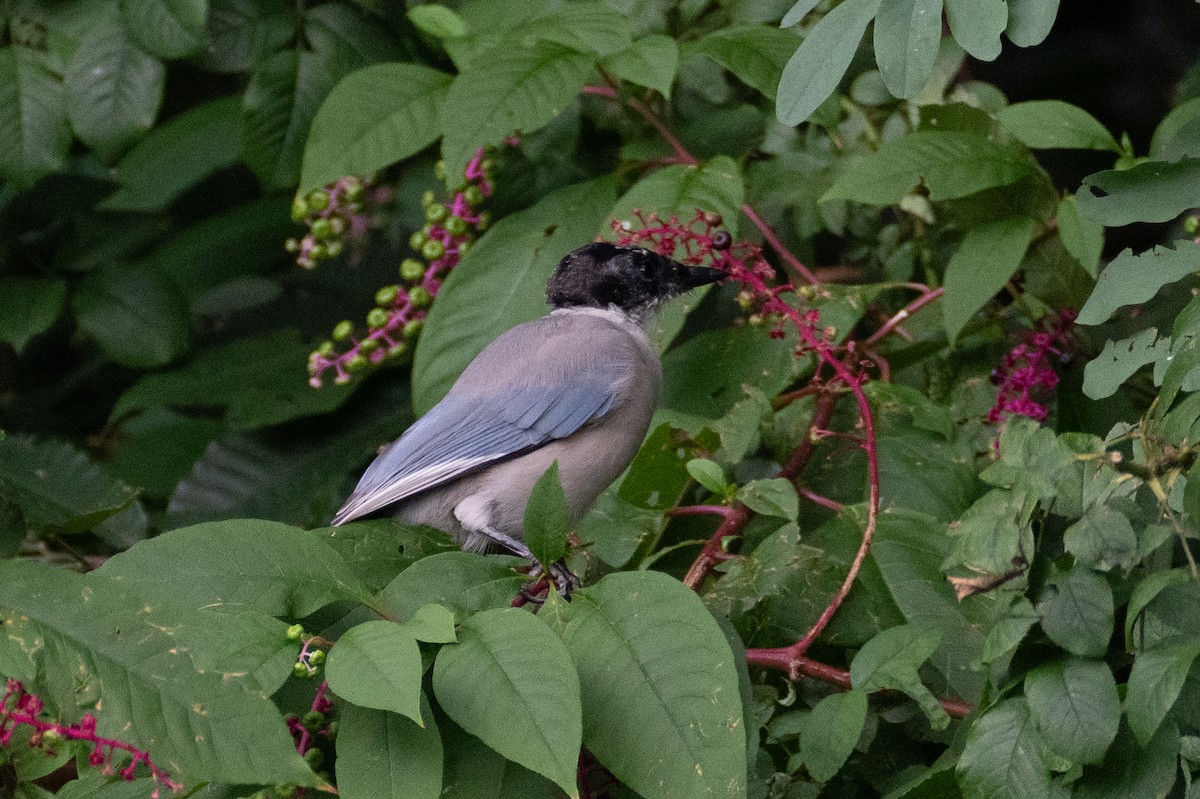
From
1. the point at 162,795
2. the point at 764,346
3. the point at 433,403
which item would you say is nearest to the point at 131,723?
the point at 162,795

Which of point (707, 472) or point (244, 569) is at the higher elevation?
point (244, 569)

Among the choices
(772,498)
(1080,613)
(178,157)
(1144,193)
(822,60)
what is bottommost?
(178,157)

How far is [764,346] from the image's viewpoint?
2.87m

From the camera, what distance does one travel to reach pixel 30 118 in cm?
331

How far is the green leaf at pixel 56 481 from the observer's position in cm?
293

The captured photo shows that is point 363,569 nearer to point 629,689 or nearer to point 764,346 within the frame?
point 629,689

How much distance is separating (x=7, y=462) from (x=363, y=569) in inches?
53.6

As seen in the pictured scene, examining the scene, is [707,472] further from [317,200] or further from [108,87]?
[108,87]

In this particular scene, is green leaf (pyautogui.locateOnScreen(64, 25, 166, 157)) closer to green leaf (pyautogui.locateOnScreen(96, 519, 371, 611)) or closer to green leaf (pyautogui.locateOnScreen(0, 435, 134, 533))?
green leaf (pyautogui.locateOnScreen(0, 435, 134, 533))

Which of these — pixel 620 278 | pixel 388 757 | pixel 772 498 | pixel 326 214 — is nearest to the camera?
pixel 388 757

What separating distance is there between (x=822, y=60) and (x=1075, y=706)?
87cm

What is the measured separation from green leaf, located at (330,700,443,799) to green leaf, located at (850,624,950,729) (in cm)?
58

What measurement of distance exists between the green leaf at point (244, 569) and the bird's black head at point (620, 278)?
1.34 meters

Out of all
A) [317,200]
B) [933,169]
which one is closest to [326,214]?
[317,200]
